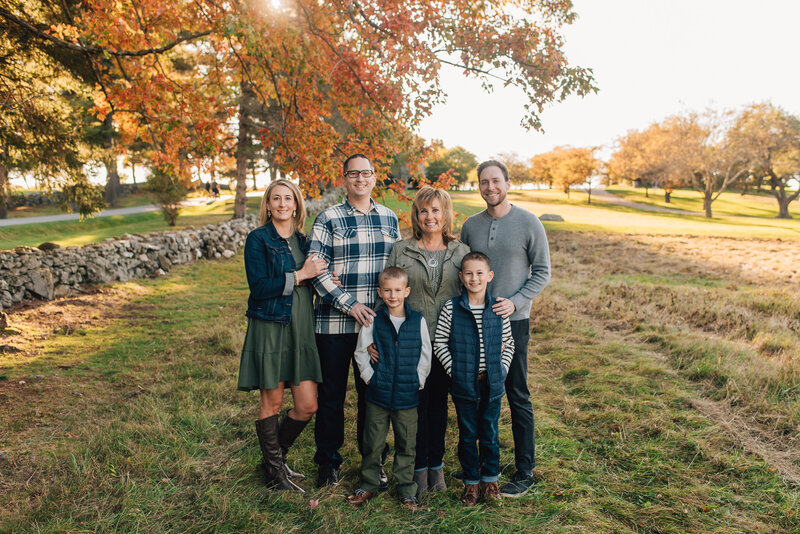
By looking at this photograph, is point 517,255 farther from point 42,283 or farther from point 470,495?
point 42,283

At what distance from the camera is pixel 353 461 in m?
3.73

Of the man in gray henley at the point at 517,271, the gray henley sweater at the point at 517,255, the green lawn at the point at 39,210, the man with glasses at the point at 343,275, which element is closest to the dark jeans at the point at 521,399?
the man in gray henley at the point at 517,271

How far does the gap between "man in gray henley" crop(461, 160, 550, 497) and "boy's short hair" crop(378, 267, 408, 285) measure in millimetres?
702

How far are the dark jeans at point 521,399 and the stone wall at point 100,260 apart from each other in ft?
27.8

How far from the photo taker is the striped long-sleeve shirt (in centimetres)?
314

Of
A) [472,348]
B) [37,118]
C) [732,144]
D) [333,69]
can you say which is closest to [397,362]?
[472,348]

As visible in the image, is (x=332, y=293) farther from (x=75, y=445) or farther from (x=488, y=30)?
(x=488, y=30)

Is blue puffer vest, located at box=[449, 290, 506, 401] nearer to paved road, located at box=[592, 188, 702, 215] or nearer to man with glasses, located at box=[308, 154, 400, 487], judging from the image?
man with glasses, located at box=[308, 154, 400, 487]

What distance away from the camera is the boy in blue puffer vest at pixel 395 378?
309 centimetres

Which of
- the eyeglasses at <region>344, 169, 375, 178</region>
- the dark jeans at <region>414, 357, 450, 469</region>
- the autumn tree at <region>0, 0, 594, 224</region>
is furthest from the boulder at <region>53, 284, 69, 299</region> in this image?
the dark jeans at <region>414, 357, 450, 469</region>

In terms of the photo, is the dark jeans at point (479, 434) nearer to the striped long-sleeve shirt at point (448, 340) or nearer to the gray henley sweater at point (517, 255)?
the striped long-sleeve shirt at point (448, 340)

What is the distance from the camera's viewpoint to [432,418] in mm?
3355

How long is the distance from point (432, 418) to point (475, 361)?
0.60 meters

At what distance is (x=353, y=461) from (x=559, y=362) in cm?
340
